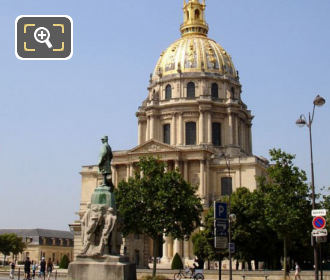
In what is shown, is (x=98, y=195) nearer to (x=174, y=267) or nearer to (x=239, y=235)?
(x=239, y=235)

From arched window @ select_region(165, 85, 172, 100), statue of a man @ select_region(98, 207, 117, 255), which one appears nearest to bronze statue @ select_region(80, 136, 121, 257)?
statue of a man @ select_region(98, 207, 117, 255)

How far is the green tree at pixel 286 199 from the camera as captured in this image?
4634 cm

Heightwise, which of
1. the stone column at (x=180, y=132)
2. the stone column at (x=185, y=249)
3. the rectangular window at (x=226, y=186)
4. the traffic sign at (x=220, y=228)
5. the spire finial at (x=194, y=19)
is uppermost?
the spire finial at (x=194, y=19)

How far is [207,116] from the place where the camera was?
92875mm

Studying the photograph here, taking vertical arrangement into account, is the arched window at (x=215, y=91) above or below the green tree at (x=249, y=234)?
above

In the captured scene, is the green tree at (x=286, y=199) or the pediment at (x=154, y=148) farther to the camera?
the pediment at (x=154, y=148)

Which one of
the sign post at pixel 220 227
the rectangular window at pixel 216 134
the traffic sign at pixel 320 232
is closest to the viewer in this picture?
the traffic sign at pixel 320 232

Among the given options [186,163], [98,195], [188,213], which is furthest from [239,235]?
[98,195]

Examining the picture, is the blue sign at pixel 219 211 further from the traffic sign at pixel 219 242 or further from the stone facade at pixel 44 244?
the stone facade at pixel 44 244

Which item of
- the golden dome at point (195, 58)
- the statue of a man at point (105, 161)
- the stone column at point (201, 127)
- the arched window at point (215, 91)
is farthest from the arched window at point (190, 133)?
the statue of a man at point (105, 161)

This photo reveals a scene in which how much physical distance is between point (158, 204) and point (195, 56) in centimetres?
5011

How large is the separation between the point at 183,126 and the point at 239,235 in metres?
37.5

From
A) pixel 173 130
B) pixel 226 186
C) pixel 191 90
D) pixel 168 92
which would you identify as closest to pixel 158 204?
pixel 226 186

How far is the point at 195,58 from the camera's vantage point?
98.2 meters
